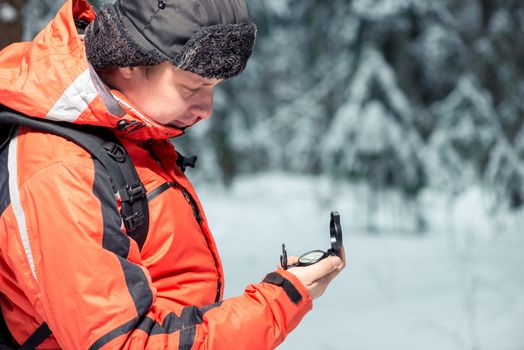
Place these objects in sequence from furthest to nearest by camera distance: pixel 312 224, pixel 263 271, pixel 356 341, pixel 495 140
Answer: pixel 312 224, pixel 495 140, pixel 263 271, pixel 356 341

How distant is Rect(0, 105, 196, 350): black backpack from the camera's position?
1.37 metres

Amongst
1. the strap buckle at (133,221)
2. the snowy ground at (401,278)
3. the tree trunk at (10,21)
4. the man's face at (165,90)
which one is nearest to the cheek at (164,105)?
the man's face at (165,90)

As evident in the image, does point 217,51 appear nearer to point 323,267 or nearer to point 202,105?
point 202,105

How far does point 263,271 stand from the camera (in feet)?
16.5

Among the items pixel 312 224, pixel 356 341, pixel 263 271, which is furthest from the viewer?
pixel 312 224

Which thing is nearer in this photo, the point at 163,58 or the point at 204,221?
the point at 163,58

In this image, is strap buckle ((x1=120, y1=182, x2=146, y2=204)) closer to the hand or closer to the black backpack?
the black backpack

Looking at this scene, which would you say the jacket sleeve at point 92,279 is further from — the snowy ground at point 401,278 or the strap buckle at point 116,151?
the snowy ground at point 401,278

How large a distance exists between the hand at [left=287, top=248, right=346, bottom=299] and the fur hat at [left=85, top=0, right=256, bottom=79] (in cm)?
52

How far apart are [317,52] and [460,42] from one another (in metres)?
1.88

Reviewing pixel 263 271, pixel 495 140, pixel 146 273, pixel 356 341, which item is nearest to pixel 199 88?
pixel 146 273

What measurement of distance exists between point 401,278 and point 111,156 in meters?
4.26

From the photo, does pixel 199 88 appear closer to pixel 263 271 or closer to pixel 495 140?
pixel 263 271

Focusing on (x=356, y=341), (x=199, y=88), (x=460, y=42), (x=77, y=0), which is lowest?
(x=356, y=341)
